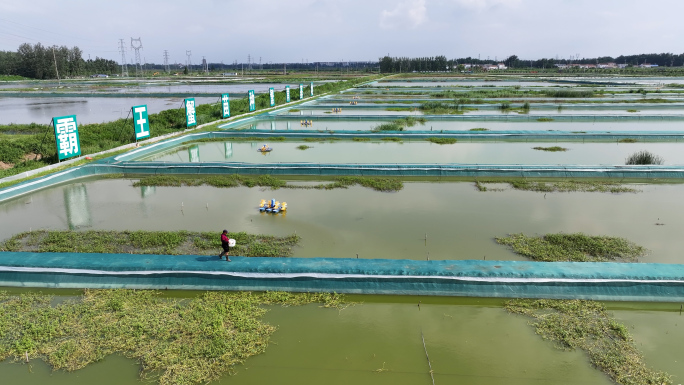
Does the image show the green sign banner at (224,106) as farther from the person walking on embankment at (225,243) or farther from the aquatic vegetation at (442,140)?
the person walking on embankment at (225,243)

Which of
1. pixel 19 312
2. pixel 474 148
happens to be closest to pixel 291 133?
pixel 474 148

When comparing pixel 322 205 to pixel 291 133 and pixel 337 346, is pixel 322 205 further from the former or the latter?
pixel 291 133

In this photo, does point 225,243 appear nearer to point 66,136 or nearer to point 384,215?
point 384,215

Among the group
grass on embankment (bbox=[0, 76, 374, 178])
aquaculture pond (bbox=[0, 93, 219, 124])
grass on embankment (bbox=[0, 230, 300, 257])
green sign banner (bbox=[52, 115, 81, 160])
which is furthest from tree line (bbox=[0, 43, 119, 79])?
grass on embankment (bbox=[0, 230, 300, 257])

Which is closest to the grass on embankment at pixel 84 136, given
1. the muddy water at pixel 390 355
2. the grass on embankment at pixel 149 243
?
the grass on embankment at pixel 149 243

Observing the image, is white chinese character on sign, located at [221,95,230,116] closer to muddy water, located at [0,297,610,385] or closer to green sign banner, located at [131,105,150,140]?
green sign banner, located at [131,105,150,140]

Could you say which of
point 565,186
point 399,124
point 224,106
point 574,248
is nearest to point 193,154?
point 224,106
